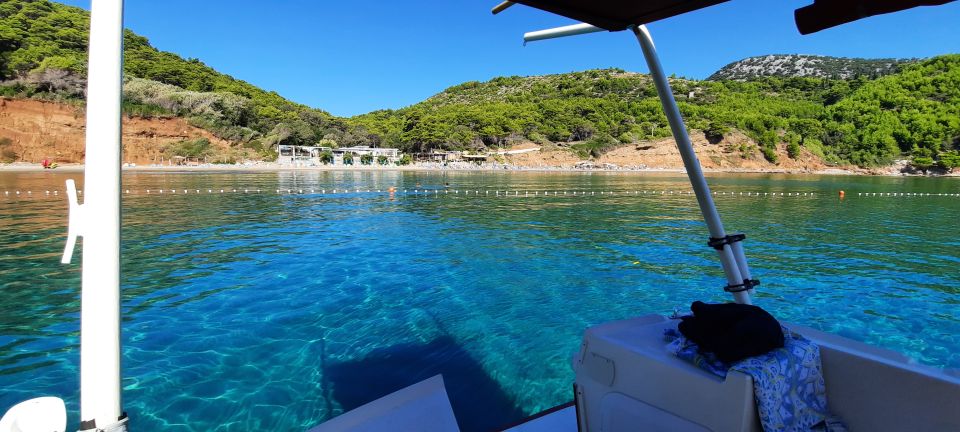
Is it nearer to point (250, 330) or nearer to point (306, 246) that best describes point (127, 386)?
point (250, 330)

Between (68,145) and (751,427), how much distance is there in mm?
65496

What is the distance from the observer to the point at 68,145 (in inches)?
1921

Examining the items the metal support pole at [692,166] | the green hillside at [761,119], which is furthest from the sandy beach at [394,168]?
the metal support pole at [692,166]

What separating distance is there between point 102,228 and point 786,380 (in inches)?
87.1

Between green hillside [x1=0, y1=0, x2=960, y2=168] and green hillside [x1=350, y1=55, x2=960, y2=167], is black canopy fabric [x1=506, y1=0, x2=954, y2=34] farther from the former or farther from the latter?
green hillside [x1=350, y1=55, x2=960, y2=167]

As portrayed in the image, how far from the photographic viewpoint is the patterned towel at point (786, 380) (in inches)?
65.2

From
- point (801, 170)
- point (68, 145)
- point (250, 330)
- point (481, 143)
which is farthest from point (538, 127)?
point (250, 330)

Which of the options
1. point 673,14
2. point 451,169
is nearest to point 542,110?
point 451,169

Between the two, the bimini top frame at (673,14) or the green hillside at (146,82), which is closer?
the bimini top frame at (673,14)

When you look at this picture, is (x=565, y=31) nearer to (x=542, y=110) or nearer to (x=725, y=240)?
(x=725, y=240)

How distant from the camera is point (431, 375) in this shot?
16.6 feet

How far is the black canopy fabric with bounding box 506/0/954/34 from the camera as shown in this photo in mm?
1652

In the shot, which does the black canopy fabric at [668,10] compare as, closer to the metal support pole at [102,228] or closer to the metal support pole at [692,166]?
the metal support pole at [692,166]

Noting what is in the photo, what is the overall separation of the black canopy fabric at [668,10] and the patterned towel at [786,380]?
4.12ft
